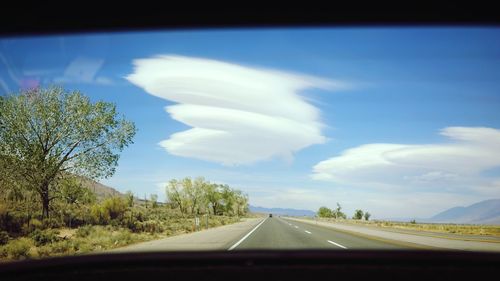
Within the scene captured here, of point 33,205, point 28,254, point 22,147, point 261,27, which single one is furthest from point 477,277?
point 33,205

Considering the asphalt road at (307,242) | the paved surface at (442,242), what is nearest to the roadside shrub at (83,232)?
the asphalt road at (307,242)

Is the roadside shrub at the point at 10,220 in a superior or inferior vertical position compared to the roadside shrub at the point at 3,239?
superior

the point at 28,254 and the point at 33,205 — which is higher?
the point at 33,205

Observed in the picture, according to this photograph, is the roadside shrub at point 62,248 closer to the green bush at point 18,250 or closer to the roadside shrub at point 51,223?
the green bush at point 18,250

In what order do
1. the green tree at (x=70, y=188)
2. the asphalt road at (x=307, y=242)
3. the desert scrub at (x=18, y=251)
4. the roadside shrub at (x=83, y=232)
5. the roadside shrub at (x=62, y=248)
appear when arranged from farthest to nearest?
the green tree at (x=70, y=188) → the roadside shrub at (x=83, y=232) → the roadside shrub at (x=62, y=248) → the desert scrub at (x=18, y=251) → the asphalt road at (x=307, y=242)

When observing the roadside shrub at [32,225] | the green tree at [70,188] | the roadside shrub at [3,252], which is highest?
the green tree at [70,188]

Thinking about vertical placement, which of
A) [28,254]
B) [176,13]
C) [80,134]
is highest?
[80,134]

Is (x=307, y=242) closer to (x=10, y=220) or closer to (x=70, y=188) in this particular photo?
(x=70, y=188)

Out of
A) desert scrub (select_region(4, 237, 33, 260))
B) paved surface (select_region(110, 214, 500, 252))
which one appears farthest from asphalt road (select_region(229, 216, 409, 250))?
desert scrub (select_region(4, 237, 33, 260))

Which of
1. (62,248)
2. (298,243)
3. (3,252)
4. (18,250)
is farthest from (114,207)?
(298,243)

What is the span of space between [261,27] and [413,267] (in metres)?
4.83

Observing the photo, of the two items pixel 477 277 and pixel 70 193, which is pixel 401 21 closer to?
pixel 477 277

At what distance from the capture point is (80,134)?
29156mm

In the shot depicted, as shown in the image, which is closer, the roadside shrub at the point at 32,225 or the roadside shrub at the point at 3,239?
the roadside shrub at the point at 3,239
